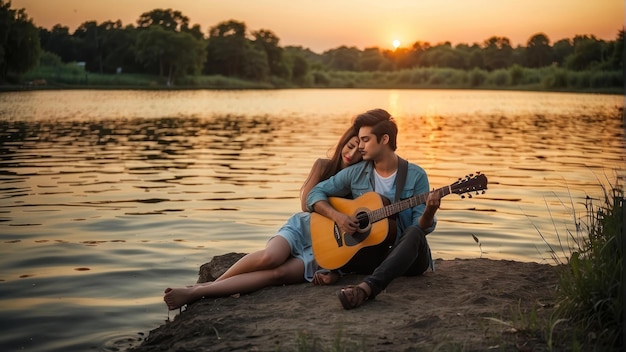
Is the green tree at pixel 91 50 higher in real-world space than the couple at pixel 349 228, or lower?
higher

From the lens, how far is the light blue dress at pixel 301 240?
6.49 metres

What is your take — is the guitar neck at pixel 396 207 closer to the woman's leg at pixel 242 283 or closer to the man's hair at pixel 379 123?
the man's hair at pixel 379 123

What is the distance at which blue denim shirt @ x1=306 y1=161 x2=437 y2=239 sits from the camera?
627 cm

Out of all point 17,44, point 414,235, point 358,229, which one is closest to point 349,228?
point 358,229

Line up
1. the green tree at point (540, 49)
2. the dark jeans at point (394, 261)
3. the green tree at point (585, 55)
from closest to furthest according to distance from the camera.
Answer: the dark jeans at point (394, 261), the green tree at point (585, 55), the green tree at point (540, 49)

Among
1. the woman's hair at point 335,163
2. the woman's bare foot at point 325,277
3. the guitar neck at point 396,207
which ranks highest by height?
the woman's hair at point 335,163

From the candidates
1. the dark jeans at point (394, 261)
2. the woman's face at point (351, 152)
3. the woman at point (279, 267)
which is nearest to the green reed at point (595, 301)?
the dark jeans at point (394, 261)

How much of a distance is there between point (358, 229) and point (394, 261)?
503 millimetres

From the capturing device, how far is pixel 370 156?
20.8 feet

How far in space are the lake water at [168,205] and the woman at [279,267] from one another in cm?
54

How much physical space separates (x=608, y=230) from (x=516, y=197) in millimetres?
8004

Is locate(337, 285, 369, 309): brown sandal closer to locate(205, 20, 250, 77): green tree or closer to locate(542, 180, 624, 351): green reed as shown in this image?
locate(542, 180, 624, 351): green reed

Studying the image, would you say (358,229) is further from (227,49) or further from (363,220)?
(227,49)

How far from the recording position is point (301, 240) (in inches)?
259
